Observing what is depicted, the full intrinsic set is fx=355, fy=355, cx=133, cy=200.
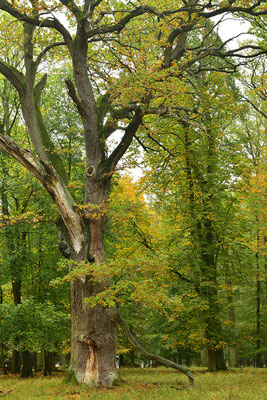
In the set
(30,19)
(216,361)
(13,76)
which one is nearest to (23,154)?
(13,76)

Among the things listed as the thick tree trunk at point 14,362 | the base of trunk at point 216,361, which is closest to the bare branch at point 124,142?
the base of trunk at point 216,361

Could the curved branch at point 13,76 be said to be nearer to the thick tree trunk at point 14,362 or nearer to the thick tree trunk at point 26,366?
the thick tree trunk at point 26,366

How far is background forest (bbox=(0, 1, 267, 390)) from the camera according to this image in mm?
9984

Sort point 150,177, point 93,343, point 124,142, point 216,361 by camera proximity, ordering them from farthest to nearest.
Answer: point 216,361, point 150,177, point 124,142, point 93,343

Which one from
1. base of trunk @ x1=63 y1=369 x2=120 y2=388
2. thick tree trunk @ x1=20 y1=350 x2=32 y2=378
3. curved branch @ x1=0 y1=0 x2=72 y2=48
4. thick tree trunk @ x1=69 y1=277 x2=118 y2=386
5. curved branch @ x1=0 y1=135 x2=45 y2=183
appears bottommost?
thick tree trunk @ x1=20 y1=350 x2=32 y2=378

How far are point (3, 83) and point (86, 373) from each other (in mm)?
16996

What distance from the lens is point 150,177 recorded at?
1493 centimetres

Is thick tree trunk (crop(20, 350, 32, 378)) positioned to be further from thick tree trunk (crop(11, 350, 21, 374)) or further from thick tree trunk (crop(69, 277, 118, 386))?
thick tree trunk (crop(69, 277, 118, 386))

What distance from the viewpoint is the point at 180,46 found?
37.7 ft

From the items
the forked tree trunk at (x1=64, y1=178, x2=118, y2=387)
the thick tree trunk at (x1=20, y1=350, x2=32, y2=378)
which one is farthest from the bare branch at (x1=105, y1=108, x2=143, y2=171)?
the thick tree trunk at (x1=20, y1=350, x2=32, y2=378)

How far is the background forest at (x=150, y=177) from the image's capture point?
9.98m

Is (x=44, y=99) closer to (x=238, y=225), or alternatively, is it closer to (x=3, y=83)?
(x=3, y=83)

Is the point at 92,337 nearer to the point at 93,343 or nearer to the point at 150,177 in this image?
the point at 93,343

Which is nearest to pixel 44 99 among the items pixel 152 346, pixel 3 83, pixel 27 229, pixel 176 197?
pixel 3 83
